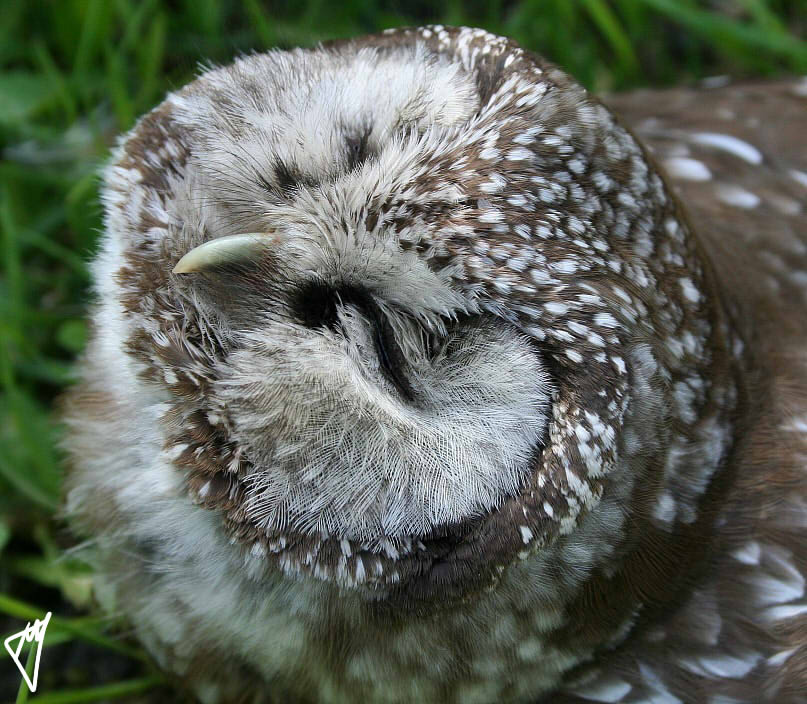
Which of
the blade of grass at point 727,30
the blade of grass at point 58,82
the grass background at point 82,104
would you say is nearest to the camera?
the grass background at point 82,104

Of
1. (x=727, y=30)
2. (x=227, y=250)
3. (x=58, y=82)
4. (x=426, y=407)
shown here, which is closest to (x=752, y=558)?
(x=426, y=407)

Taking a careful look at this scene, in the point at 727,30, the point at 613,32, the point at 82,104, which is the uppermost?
the point at 727,30

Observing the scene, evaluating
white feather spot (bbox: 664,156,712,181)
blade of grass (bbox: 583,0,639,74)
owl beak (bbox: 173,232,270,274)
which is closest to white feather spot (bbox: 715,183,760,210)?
white feather spot (bbox: 664,156,712,181)

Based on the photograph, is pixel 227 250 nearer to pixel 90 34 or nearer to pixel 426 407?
pixel 426 407

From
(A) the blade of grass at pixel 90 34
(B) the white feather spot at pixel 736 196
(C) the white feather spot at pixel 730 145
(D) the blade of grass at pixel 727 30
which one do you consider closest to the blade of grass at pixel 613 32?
(D) the blade of grass at pixel 727 30

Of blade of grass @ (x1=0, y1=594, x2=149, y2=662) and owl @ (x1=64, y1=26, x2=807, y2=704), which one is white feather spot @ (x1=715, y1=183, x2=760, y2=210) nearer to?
owl @ (x1=64, y1=26, x2=807, y2=704)

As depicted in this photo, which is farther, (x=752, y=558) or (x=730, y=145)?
(x=730, y=145)

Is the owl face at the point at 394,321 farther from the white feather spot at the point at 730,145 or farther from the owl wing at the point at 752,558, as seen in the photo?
the white feather spot at the point at 730,145
